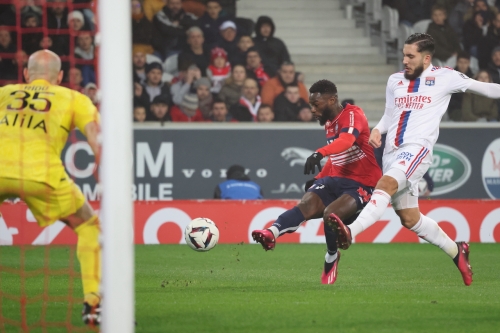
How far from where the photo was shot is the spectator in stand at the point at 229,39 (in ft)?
46.8

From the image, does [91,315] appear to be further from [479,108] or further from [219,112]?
[479,108]

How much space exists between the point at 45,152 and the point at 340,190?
9.29ft

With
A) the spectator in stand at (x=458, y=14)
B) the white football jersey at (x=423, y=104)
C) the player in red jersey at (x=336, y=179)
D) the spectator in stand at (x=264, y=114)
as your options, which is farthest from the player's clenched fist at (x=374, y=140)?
the spectator in stand at (x=458, y=14)

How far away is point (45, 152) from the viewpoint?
5.26 meters

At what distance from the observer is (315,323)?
499 centimetres

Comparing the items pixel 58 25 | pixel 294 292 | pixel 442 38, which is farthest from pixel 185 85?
pixel 294 292

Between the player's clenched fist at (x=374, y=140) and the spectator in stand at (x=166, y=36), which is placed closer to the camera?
the player's clenched fist at (x=374, y=140)

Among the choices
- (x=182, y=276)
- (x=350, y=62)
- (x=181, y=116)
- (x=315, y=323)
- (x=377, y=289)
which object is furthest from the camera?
(x=350, y=62)

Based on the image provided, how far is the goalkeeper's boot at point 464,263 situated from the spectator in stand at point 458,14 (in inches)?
364

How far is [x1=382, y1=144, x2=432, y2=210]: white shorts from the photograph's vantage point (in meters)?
6.87

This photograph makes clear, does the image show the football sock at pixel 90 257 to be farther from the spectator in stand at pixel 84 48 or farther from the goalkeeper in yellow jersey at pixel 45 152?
the spectator in stand at pixel 84 48

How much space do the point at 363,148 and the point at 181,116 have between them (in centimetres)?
635

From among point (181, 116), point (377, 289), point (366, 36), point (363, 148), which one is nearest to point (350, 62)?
point (366, 36)

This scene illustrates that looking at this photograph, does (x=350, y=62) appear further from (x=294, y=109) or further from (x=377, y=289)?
(x=377, y=289)
